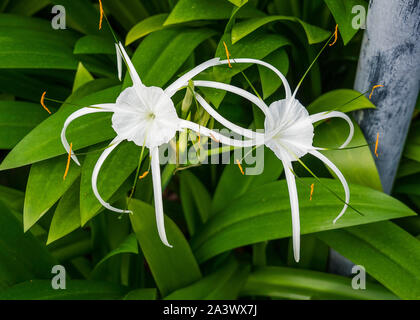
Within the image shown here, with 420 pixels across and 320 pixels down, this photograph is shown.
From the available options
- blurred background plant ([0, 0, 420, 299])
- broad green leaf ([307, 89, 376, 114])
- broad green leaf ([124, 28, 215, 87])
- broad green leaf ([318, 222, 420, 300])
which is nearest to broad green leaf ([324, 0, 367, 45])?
blurred background plant ([0, 0, 420, 299])

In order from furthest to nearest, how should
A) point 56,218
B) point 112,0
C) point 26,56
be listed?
1. point 112,0
2. point 26,56
3. point 56,218

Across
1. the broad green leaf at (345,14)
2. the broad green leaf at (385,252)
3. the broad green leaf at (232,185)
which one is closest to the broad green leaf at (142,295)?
the broad green leaf at (232,185)

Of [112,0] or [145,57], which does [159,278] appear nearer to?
[145,57]

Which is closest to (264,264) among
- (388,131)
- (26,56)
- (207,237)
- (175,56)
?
(207,237)

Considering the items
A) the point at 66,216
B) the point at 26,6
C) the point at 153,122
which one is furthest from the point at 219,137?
the point at 26,6

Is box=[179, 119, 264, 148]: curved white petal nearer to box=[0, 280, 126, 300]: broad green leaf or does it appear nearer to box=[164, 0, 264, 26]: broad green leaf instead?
box=[164, 0, 264, 26]: broad green leaf

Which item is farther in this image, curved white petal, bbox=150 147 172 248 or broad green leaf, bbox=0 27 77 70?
broad green leaf, bbox=0 27 77 70
